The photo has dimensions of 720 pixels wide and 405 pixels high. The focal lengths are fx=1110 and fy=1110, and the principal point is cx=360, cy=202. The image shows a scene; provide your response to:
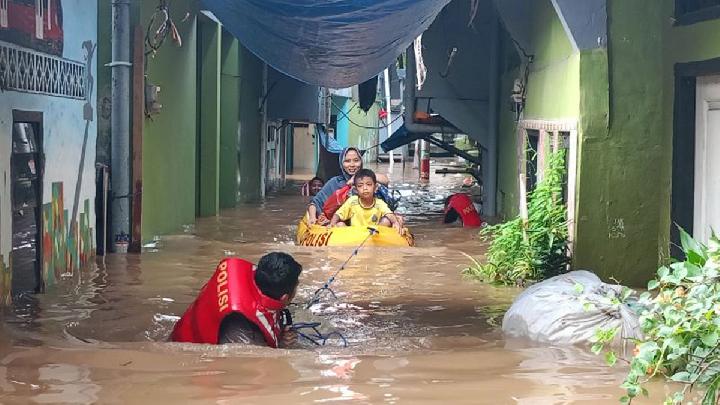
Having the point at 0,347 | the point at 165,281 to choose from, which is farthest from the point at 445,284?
the point at 0,347

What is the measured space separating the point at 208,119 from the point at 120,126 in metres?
6.52

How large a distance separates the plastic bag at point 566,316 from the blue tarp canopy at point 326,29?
146 inches

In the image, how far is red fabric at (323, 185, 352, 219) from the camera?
1441 centimetres

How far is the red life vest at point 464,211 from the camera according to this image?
16500 millimetres

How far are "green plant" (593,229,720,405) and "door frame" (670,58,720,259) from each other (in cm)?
450

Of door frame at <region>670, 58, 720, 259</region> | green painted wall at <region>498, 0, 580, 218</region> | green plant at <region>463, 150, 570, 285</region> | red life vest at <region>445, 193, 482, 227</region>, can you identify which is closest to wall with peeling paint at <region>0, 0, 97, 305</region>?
green plant at <region>463, 150, 570, 285</region>

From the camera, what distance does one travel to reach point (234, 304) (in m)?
6.28

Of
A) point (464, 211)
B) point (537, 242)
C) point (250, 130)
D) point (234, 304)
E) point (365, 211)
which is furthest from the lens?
point (250, 130)

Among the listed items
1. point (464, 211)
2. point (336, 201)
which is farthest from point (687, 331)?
point (464, 211)

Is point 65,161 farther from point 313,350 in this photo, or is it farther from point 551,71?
point 551,71

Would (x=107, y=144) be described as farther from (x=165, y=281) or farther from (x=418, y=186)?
(x=418, y=186)

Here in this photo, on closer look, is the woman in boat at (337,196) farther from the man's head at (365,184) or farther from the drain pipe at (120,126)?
the drain pipe at (120,126)

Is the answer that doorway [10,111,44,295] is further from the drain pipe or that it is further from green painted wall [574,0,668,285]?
green painted wall [574,0,668,285]

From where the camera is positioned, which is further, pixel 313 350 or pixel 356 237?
pixel 356 237
